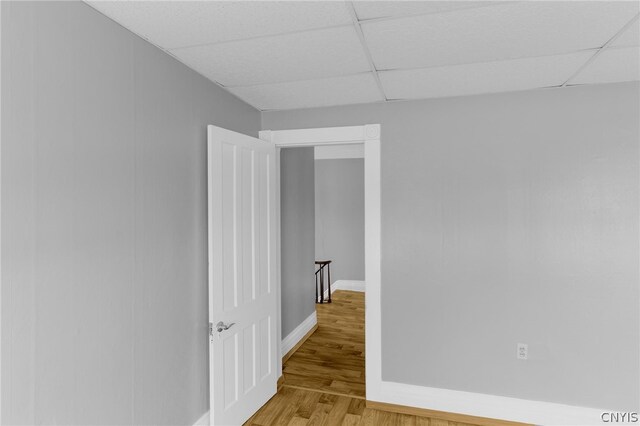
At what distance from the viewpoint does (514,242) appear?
257 cm

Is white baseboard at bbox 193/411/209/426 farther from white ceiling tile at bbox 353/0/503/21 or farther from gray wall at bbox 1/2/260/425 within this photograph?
white ceiling tile at bbox 353/0/503/21

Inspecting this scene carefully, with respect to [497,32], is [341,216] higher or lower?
lower

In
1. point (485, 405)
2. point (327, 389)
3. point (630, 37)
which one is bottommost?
point (327, 389)

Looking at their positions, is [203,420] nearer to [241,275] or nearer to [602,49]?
[241,275]

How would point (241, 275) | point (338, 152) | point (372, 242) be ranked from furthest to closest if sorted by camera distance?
point (338, 152) → point (372, 242) → point (241, 275)

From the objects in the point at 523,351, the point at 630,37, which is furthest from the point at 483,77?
the point at 523,351

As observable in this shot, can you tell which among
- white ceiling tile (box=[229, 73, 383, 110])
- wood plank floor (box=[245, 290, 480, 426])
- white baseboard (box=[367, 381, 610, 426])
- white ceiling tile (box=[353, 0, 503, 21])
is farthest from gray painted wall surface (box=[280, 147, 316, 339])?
white ceiling tile (box=[353, 0, 503, 21])

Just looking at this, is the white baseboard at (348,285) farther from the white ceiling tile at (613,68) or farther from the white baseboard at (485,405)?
the white ceiling tile at (613,68)

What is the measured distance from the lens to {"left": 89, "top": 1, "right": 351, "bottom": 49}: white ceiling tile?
1453mm

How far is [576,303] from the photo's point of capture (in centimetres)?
247

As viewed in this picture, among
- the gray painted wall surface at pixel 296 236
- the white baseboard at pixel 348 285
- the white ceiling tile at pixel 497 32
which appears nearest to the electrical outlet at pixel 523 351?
the white ceiling tile at pixel 497 32

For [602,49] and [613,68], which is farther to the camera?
[613,68]

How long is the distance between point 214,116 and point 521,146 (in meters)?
2.19

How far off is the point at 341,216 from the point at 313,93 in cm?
447
